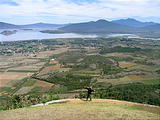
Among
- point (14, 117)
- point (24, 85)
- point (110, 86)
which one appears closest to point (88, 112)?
point (14, 117)

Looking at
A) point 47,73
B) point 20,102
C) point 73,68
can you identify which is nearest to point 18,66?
point 47,73

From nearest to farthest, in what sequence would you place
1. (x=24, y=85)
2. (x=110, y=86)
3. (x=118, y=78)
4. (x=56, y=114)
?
(x=56, y=114) → (x=110, y=86) → (x=24, y=85) → (x=118, y=78)

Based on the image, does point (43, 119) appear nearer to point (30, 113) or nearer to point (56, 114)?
point (56, 114)

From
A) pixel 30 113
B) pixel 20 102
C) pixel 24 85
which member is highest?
pixel 30 113

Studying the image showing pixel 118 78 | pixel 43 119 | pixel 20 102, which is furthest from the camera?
pixel 118 78

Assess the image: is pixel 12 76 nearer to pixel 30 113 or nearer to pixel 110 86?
pixel 110 86

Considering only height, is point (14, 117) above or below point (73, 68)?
above

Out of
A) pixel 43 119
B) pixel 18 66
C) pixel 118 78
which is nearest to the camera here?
pixel 43 119

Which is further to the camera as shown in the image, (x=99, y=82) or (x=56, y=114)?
(x=99, y=82)

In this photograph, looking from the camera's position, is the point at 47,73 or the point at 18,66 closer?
the point at 47,73

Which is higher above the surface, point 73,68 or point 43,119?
point 43,119
